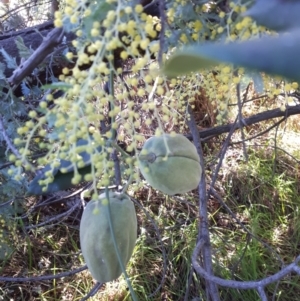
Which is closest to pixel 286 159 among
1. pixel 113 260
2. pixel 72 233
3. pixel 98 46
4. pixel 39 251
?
pixel 72 233

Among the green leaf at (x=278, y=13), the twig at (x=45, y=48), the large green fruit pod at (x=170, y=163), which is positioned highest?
the green leaf at (x=278, y=13)

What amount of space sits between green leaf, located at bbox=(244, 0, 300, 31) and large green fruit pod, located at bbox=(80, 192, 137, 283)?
33cm

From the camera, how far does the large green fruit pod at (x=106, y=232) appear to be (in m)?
0.61

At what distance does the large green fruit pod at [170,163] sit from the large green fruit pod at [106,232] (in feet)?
0.18

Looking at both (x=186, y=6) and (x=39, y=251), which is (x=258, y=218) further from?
(x=186, y=6)

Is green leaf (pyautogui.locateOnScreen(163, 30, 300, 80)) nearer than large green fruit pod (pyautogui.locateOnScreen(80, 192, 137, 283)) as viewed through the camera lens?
Yes

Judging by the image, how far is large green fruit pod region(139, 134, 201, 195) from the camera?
0.59 meters

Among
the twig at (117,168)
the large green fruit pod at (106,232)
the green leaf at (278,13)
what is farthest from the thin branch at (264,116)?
the green leaf at (278,13)

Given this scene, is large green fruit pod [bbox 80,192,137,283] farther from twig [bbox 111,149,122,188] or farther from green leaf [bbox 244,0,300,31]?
green leaf [bbox 244,0,300,31]

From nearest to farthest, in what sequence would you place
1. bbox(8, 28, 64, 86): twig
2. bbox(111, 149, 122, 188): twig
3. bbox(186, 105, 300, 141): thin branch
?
1. bbox(8, 28, 64, 86): twig
2. bbox(111, 149, 122, 188): twig
3. bbox(186, 105, 300, 141): thin branch

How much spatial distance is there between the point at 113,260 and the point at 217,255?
3.92ft

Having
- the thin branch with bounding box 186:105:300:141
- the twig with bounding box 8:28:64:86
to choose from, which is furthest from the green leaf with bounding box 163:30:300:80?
the thin branch with bounding box 186:105:300:141

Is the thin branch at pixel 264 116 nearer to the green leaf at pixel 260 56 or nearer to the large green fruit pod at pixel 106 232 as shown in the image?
the large green fruit pod at pixel 106 232

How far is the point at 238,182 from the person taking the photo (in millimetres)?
2041
